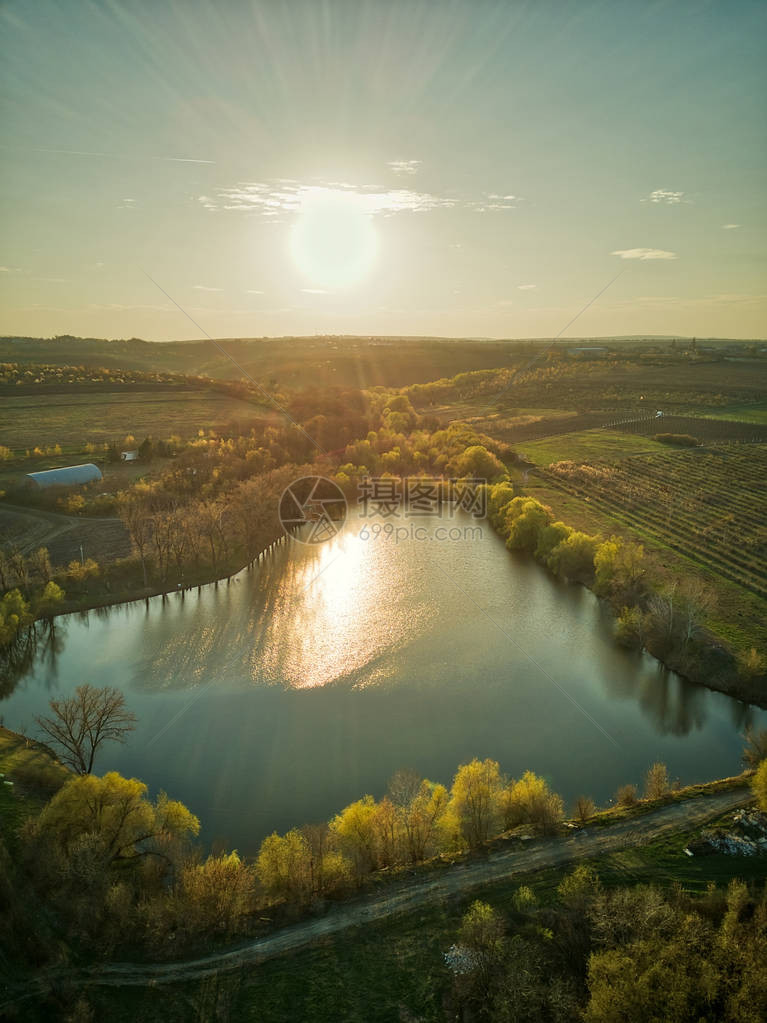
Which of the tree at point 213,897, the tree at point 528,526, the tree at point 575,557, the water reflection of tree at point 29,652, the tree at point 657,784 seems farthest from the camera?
the tree at point 528,526

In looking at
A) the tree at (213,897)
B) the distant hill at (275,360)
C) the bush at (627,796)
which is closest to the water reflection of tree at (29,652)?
the tree at (213,897)

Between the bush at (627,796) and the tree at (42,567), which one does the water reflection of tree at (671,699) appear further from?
the tree at (42,567)

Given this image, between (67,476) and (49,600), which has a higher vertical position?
(67,476)

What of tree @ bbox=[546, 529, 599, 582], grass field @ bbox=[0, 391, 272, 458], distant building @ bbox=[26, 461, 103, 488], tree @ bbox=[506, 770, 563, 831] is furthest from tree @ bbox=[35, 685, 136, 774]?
grass field @ bbox=[0, 391, 272, 458]

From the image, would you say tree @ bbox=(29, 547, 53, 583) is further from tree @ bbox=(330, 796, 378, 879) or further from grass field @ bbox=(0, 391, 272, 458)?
tree @ bbox=(330, 796, 378, 879)

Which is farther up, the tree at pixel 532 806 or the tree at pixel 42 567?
the tree at pixel 42 567

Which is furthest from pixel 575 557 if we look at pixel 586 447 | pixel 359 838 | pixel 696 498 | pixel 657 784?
pixel 586 447

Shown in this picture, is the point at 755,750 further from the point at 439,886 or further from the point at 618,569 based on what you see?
the point at 618,569

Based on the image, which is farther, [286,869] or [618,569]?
[618,569]
